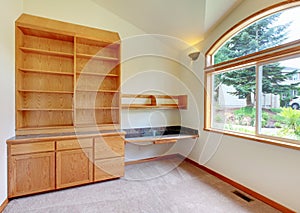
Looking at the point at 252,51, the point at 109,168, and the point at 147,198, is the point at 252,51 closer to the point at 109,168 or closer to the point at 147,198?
the point at 147,198

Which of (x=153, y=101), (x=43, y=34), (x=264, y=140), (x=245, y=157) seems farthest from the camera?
(x=153, y=101)

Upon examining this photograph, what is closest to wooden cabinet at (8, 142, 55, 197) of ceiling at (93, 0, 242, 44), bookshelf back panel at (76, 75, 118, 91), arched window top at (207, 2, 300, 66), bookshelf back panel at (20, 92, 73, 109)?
bookshelf back panel at (20, 92, 73, 109)

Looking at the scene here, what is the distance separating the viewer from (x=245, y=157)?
8.26 ft

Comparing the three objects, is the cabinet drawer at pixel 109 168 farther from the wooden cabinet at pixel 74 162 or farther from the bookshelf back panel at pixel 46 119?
the bookshelf back panel at pixel 46 119

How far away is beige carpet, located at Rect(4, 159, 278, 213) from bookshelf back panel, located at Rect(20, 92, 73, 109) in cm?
127

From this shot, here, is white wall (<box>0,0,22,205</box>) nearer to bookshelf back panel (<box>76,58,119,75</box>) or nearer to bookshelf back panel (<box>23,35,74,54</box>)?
bookshelf back panel (<box>23,35,74,54</box>)

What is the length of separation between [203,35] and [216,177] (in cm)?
251

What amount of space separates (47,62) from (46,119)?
2.95 feet

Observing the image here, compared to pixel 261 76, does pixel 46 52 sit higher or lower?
higher

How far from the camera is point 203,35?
3219 mm

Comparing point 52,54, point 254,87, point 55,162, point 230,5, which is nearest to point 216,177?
point 254,87

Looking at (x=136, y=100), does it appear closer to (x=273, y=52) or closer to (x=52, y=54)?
(x=52, y=54)

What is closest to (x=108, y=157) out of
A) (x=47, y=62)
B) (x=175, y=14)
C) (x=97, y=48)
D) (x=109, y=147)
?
(x=109, y=147)

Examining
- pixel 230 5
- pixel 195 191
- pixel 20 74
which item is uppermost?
pixel 230 5
